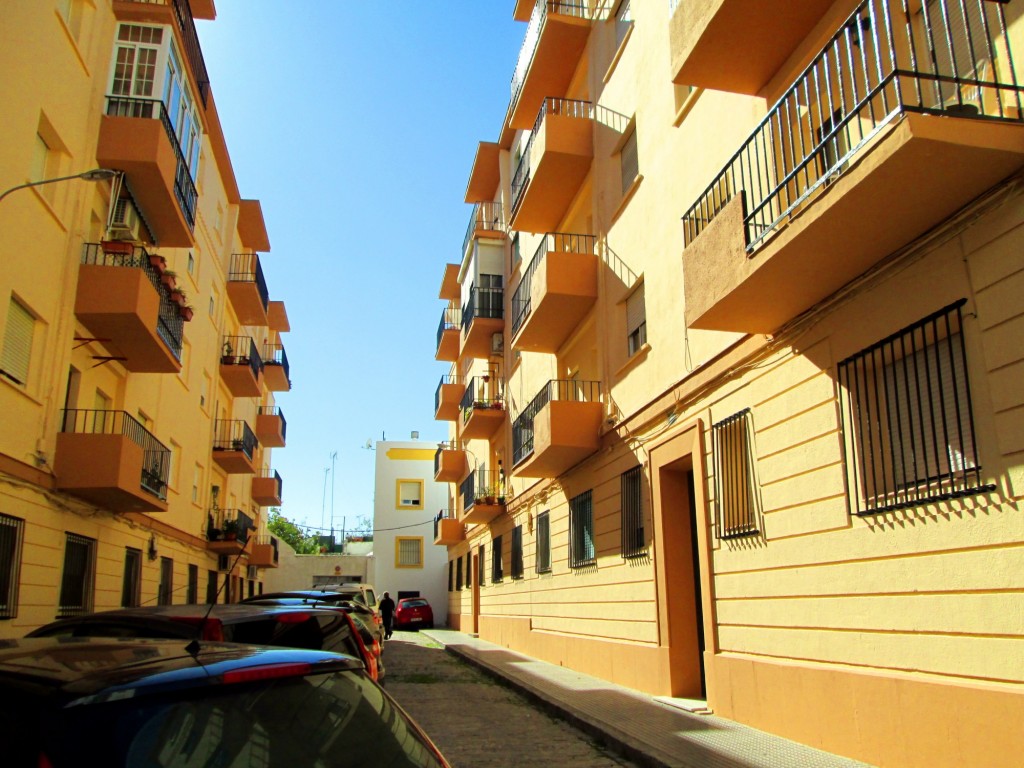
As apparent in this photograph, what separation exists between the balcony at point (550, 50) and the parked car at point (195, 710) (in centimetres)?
1578

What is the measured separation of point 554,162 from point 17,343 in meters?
9.69

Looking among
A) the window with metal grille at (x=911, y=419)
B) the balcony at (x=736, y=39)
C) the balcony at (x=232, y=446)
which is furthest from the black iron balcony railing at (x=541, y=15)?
the balcony at (x=232, y=446)

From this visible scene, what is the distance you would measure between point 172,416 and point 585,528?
37.4 ft

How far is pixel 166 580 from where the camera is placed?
20312mm

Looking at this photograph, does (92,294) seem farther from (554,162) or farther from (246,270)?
(246,270)

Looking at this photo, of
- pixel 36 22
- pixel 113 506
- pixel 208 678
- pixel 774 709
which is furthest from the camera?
pixel 113 506

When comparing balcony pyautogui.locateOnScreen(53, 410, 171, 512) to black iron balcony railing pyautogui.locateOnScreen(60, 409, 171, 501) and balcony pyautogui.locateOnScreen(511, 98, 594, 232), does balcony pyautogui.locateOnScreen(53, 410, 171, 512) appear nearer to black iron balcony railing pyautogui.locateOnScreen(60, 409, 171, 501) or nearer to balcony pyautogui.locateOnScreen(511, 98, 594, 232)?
black iron balcony railing pyautogui.locateOnScreen(60, 409, 171, 501)

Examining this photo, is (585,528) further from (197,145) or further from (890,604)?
(197,145)

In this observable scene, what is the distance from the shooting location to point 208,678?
2.81 meters

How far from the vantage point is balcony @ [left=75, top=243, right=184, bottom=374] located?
44.7 feet

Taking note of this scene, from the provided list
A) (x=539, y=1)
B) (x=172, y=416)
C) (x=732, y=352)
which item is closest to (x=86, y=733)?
(x=732, y=352)

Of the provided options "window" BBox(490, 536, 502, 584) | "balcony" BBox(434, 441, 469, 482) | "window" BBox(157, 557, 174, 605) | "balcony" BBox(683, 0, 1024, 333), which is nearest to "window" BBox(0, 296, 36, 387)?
"window" BBox(157, 557, 174, 605)

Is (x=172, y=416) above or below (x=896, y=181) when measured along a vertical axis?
above

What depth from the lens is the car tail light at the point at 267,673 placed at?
2.86 m
